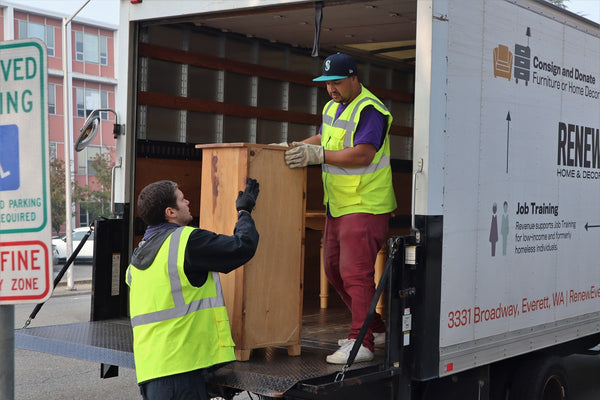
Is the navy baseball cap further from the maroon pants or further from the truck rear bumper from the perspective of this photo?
the truck rear bumper

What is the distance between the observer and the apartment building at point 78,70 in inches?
1673

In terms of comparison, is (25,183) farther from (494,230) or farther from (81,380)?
(81,380)

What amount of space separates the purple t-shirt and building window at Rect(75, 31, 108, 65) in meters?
44.1

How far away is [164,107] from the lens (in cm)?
580

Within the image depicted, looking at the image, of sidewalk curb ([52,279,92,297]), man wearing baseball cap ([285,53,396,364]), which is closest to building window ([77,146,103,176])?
sidewalk curb ([52,279,92,297])

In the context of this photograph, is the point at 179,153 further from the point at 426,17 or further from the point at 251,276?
the point at 426,17

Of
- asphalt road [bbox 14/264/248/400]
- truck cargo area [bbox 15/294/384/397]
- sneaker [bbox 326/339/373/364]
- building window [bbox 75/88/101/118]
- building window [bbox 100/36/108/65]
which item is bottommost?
asphalt road [bbox 14/264/248/400]

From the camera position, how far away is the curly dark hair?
3.86 metres

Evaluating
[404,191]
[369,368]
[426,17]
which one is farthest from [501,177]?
[404,191]

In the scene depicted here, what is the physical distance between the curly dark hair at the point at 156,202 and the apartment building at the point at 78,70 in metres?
39.0

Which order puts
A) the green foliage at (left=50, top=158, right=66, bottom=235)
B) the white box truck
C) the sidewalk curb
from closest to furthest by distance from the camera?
the white box truck
the sidewalk curb
the green foliage at (left=50, top=158, right=66, bottom=235)

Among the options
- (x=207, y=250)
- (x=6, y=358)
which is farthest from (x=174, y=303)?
(x=6, y=358)

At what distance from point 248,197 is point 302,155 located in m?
0.43

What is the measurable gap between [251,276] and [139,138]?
1931 millimetres
